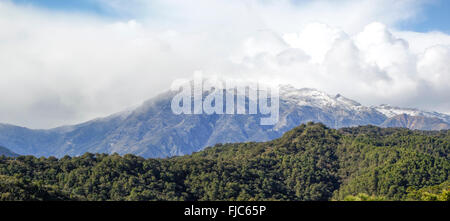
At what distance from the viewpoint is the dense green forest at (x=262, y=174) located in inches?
2884

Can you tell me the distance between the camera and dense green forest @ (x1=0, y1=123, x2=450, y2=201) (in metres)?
73.2

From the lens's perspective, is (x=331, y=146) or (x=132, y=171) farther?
(x=331, y=146)

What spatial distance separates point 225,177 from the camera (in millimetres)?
91312

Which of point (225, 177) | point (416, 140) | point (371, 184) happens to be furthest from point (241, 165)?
point (416, 140)

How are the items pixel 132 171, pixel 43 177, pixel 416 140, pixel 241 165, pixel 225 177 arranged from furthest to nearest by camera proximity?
pixel 416 140
pixel 241 165
pixel 225 177
pixel 132 171
pixel 43 177

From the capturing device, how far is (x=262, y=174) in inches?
4119

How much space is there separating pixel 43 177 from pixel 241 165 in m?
50.0

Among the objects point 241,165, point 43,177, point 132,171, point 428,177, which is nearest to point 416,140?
point 428,177

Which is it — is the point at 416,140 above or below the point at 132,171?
above

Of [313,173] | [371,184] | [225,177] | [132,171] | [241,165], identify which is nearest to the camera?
[132,171]
